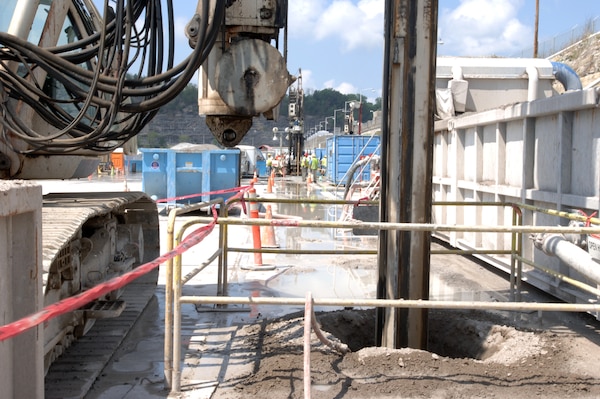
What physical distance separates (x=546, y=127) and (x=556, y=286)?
177cm

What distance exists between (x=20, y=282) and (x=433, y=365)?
2.75 metres

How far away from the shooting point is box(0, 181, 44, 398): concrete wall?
296 centimetres

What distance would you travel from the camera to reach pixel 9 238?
3029mm

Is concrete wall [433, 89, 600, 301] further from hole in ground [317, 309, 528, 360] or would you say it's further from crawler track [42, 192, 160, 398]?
crawler track [42, 192, 160, 398]

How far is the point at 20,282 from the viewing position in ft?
10.2

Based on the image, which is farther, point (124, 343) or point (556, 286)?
point (556, 286)

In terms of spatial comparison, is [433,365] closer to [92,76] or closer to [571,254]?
[571,254]

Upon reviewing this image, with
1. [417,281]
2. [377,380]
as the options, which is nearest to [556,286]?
[417,281]

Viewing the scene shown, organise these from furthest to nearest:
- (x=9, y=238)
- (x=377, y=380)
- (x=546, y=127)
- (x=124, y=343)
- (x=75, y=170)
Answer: (x=546, y=127), (x=75, y=170), (x=124, y=343), (x=377, y=380), (x=9, y=238)

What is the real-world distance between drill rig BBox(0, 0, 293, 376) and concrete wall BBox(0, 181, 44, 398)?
48.2 inches

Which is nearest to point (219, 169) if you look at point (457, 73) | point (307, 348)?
point (457, 73)

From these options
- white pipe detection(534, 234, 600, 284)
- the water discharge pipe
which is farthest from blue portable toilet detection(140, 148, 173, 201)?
white pipe detection(534, 234, 600, 284)

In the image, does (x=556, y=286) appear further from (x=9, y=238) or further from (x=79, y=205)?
(x=9, y=238)

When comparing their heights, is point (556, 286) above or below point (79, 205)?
below
